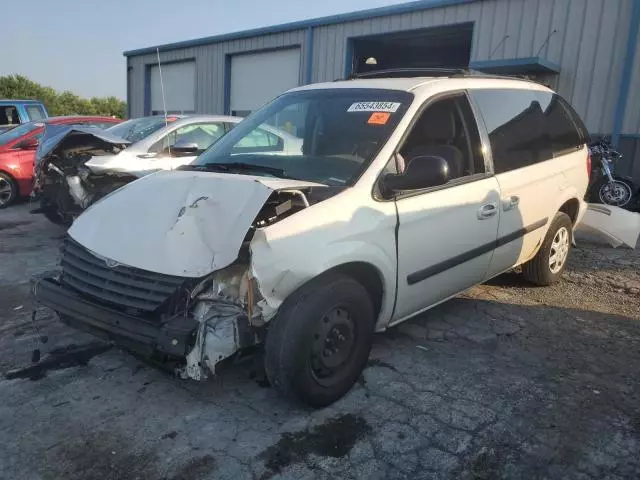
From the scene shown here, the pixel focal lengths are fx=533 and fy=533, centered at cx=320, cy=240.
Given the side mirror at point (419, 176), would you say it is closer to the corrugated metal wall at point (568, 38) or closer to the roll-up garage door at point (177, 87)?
the corrugated metal wall at point (568, 38)

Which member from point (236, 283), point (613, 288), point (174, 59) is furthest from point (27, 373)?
point (174, 59)

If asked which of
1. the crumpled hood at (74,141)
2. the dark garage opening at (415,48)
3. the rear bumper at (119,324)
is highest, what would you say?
the dark garage opening at (415,48)

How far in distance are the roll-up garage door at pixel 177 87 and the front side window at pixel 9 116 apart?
6.63m

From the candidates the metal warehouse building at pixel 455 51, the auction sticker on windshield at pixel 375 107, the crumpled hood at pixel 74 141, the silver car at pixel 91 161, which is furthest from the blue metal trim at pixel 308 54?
the auction sticker on windshield at pixel 375 107

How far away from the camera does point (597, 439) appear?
2721mm

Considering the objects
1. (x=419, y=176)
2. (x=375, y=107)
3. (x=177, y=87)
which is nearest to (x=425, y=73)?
(x=375, y=107)

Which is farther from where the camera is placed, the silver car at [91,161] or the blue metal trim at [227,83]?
the blue metal trim at [227,83]

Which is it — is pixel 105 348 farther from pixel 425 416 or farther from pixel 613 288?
pixel 613 288

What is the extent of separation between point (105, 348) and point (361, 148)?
2207mm

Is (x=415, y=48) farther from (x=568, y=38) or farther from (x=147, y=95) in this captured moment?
(x=147, y=95)

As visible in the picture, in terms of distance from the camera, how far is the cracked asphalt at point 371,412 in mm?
2488

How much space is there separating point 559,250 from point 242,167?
10.6 ft

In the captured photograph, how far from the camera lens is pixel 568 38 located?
10.1 meters

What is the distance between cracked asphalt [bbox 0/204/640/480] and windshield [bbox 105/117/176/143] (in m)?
3.54
